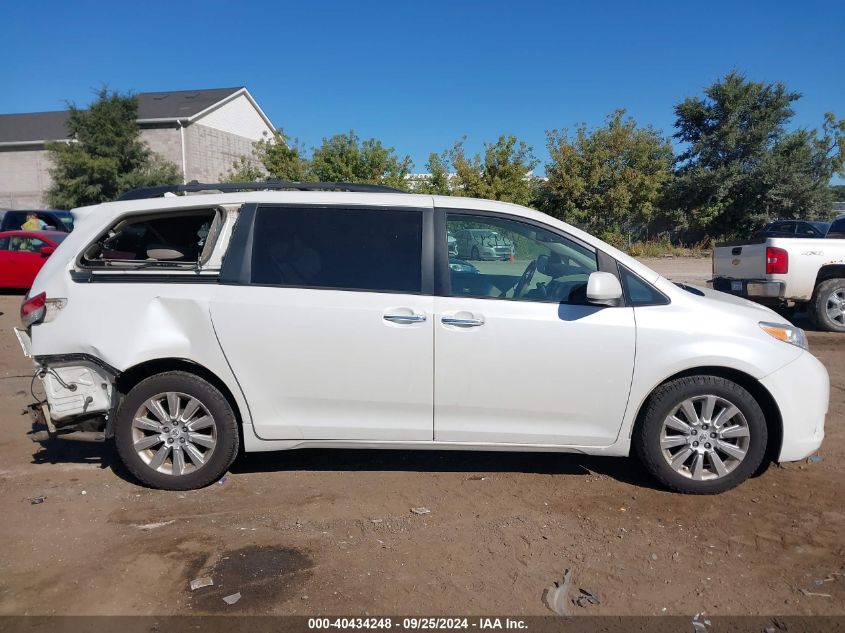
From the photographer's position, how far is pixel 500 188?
21.8 metres

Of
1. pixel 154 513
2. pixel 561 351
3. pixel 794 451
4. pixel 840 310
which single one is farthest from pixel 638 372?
pixel 840 310

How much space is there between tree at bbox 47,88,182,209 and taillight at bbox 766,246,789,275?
28161 millimetres

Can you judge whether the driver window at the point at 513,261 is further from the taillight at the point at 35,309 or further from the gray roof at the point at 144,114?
the gray roof at the point at 144,114

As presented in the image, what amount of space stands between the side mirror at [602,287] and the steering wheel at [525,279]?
1.43ft

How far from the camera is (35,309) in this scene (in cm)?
441

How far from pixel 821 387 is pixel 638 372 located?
3.95 feet

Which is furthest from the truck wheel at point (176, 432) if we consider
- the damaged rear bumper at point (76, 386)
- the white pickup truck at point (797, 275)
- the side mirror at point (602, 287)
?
the white pickup truck at point (797, 275)

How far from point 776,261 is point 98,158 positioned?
30195 millimetres

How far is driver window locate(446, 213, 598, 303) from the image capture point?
4285 millimetres

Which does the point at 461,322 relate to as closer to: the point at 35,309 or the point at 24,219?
the point at 35,309

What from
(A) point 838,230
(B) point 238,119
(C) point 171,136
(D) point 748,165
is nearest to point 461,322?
(A) point 838,230

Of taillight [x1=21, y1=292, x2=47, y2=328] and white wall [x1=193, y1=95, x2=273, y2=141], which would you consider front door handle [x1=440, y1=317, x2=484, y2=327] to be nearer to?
taillight [x1=21, y1=292, x2=47, y2=328]

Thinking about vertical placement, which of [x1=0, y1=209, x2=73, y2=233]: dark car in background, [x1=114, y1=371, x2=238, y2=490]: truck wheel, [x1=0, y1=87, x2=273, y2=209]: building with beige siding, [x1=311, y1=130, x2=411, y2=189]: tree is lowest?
[x1=114, y1=371, x2=238, y2=490]: truck wheel

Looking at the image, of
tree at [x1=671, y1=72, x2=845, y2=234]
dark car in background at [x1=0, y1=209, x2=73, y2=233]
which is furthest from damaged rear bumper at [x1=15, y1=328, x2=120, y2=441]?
tree at [x1=671, y1=72, x2=845, y2=234]
